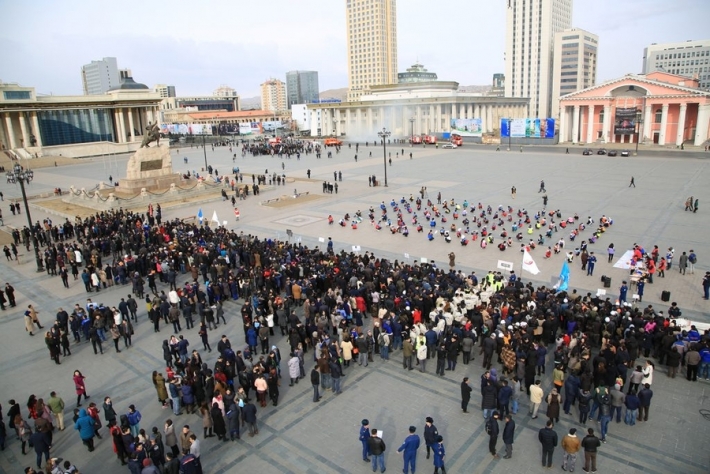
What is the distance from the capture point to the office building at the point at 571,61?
126m

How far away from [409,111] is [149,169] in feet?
253

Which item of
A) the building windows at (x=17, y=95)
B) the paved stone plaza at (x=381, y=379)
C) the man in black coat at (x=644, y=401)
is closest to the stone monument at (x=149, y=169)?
the paved stone plaza at (x=381, y=379)

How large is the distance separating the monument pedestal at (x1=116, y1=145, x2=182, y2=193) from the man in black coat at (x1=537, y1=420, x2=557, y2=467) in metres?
36.7

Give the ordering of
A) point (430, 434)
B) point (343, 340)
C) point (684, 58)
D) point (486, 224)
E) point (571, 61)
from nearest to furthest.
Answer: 1. point (430, 434)
2. point (343, 340)
3. point (486, 224)
4. point (571, 61)
5. point (684, 58)

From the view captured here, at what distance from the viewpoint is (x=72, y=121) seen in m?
86.8

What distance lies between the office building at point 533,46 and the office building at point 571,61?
9.69 ft

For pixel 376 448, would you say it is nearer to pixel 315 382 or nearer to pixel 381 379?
pixel 315 382

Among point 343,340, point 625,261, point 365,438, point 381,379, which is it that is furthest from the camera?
point 625,261

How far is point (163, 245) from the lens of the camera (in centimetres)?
2470

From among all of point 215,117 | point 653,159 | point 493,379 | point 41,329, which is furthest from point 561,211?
point 215,117

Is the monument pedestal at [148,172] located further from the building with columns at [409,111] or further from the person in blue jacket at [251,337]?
the building with columns at [409,111]

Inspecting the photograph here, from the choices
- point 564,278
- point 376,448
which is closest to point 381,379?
point 376,448

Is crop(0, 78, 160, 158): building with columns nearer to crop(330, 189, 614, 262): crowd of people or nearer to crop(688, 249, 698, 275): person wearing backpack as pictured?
crop(330, 189, 614, 262): crowd of people

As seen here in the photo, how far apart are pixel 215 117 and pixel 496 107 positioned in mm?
81190
